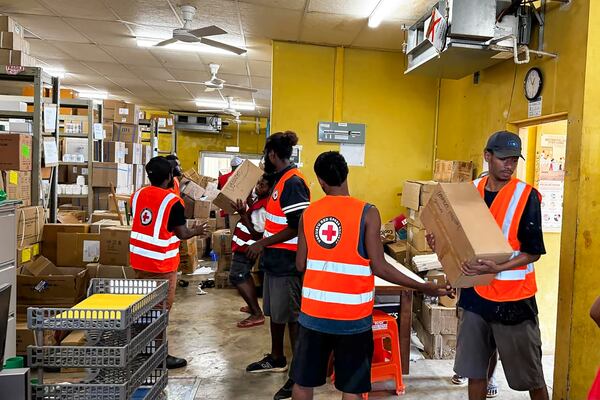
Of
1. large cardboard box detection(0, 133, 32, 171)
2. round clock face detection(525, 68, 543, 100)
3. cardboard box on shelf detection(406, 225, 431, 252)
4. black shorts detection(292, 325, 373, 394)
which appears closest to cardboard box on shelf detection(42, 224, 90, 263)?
large cardboard box detection(0, 133, 32, 171)

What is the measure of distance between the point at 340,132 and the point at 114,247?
9.26 ft

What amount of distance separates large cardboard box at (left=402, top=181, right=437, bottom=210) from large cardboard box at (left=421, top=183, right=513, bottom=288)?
6.71 feet

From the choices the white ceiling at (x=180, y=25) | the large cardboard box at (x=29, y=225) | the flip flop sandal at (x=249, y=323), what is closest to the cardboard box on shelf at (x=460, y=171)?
the white ceiling at (x=180, y=25)

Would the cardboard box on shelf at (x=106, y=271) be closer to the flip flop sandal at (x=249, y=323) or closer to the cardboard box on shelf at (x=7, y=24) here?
the flip flop sandal at (x=249, y=323)

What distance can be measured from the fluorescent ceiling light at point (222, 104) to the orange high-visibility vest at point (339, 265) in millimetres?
9055

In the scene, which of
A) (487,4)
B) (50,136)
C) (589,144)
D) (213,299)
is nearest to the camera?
(589,144)

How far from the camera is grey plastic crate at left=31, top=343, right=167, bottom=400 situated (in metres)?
1.60

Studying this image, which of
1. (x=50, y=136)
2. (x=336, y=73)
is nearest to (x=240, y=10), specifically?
(x=336, y=73)

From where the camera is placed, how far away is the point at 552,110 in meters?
3.14

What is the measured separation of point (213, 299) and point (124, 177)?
8.32 feet

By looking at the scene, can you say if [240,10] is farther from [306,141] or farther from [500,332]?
[500,332]

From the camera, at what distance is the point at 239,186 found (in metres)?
3.59

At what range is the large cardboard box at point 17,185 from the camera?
3492mm

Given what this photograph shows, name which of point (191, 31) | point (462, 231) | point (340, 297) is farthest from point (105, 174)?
point (462, 231)
